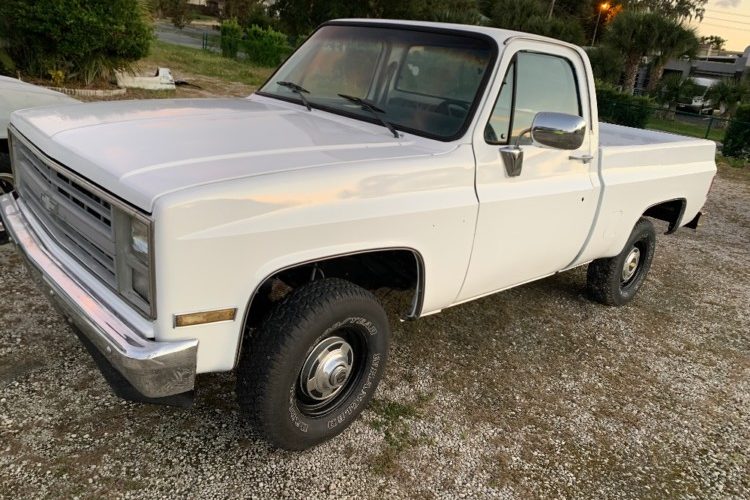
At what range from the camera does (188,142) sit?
2.67 meters

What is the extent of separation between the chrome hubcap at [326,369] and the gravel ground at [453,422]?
34 cm

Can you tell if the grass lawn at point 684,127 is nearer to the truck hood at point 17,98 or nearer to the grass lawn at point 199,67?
the grass lawn at point 199,67

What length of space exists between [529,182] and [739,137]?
14.3 metres

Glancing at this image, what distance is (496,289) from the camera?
144 inches

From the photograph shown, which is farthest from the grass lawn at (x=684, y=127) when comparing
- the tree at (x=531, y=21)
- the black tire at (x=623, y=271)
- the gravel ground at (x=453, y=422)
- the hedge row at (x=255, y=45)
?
the gravel ground at (x=453, y=422)

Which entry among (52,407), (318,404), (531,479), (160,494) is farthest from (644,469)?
(52,407)

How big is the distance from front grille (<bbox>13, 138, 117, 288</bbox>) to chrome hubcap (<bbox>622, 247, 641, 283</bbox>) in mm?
4004

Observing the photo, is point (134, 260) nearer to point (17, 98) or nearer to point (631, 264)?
point (17, 98)

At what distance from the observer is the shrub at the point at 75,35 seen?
10.3 m

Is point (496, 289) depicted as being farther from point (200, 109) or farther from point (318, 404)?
point (200, 109)

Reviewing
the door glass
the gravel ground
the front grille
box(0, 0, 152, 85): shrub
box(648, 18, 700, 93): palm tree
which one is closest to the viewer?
the front grille

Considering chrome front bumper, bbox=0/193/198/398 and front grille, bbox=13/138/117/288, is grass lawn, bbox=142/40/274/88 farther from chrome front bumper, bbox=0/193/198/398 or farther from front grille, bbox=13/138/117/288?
chrome front bumper, bbox=0/193/198/398

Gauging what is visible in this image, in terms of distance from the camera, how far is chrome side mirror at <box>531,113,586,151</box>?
3156 mm

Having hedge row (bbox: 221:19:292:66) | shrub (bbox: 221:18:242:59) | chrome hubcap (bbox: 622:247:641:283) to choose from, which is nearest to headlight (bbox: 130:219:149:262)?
chrome hubcap (bbox: 622:247:641:283)
